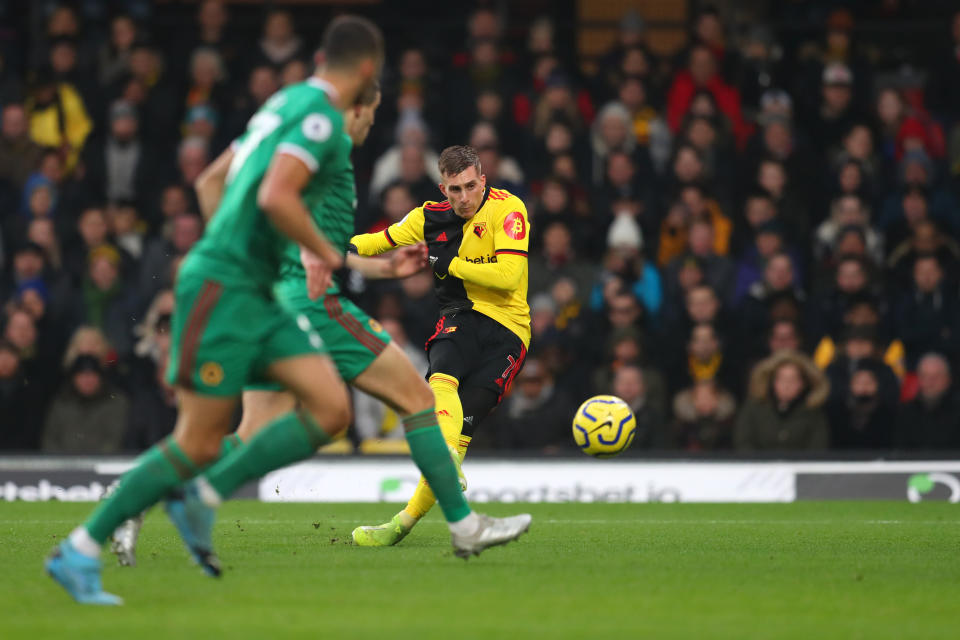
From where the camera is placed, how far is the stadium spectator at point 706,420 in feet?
44.5

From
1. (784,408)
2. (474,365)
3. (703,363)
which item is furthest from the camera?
(703,363)

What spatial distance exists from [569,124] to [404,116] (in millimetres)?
1693

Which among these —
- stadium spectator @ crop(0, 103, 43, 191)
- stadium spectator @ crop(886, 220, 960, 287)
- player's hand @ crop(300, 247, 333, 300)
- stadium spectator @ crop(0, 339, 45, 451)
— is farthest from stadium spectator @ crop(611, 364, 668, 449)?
player's hand @ crop(300, 247, 333, 300)

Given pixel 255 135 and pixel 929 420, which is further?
pixel 929 420

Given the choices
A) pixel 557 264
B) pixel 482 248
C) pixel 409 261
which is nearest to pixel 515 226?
pixel 482 248

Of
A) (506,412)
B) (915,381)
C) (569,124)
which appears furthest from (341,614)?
(569,124)

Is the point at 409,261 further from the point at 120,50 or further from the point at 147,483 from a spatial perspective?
the point at 120,50

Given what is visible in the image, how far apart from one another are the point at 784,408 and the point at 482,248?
5.18 m

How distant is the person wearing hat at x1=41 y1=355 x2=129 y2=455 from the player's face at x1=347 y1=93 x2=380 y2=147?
683 centimetres

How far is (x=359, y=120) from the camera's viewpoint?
295 inches

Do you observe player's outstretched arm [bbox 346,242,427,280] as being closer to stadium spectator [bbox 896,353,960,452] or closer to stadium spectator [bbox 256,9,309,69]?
stadium spectator [bbox 896,353,960,452]

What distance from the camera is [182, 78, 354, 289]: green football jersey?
19.5 ft

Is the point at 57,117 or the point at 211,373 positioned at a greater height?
the point at 57,117

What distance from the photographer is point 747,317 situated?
14.1 metres
